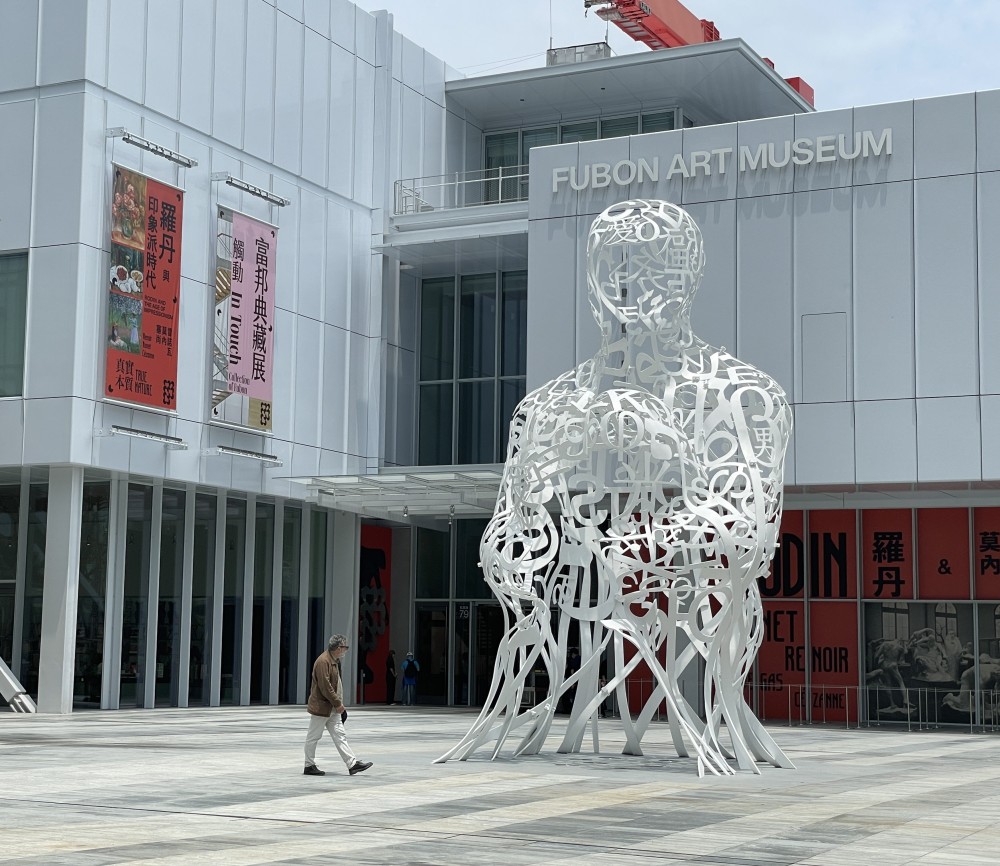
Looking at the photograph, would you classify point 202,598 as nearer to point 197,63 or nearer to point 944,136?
point 197,63

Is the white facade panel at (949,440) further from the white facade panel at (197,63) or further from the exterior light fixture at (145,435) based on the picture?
the white facade panel at (197,63)

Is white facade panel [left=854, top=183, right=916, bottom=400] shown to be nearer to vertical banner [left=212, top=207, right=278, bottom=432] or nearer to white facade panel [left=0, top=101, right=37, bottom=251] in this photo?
vertical banner [left=212, top=207, right=278, bottom=432]

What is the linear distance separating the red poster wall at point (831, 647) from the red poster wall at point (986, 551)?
7.87 feet

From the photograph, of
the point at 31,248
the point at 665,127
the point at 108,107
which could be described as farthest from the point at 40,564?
the point at 665,127

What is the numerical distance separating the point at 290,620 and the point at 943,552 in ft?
44.3

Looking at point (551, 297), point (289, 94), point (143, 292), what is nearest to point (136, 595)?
point (143, 292)

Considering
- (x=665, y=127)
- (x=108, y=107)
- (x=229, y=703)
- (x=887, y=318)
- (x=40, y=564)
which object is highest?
(x=665, y=127)

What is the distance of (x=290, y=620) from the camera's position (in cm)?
3222

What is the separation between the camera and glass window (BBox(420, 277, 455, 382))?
3525 cm

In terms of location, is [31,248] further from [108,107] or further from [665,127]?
[665,127]

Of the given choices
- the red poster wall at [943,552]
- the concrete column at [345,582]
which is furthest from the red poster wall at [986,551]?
the concrete column at [345,582]

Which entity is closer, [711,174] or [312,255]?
[711,174]

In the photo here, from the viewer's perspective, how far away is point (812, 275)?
2661cm

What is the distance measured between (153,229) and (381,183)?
814 cm
